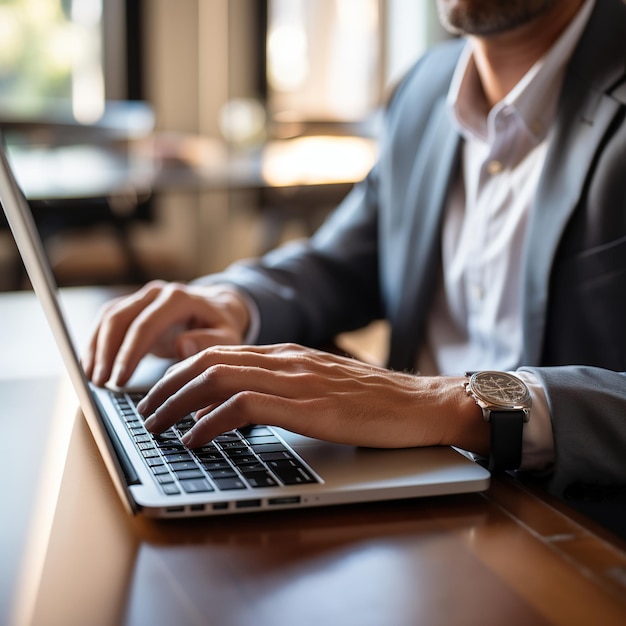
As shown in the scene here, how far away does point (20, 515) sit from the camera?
66cm

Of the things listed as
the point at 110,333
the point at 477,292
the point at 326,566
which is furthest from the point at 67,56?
the point at 326,566

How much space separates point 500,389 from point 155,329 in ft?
1.34

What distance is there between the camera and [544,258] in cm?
110

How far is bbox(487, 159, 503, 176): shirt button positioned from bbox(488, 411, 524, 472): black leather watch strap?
0.61 metres

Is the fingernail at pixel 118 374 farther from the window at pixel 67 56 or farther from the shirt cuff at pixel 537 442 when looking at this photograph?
the window at pixel 67 56

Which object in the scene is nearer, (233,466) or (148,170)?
(233,466)

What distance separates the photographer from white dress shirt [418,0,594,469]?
1.22m

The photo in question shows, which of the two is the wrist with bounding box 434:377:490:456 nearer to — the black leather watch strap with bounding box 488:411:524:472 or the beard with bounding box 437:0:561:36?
the black leather watch strap with bounding box 488:411:524:472

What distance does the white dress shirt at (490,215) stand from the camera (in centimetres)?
122

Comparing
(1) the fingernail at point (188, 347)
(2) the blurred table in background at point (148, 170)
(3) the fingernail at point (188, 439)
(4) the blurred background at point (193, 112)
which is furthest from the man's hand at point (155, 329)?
(4) the blurred background at point (193, 112)

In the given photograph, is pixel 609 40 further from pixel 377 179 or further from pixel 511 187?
pixel 377 179

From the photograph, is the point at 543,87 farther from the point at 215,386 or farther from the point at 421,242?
the point at 215,386

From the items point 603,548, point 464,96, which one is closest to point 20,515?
point 603,548

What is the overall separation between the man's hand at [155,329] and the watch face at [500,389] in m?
0.35
